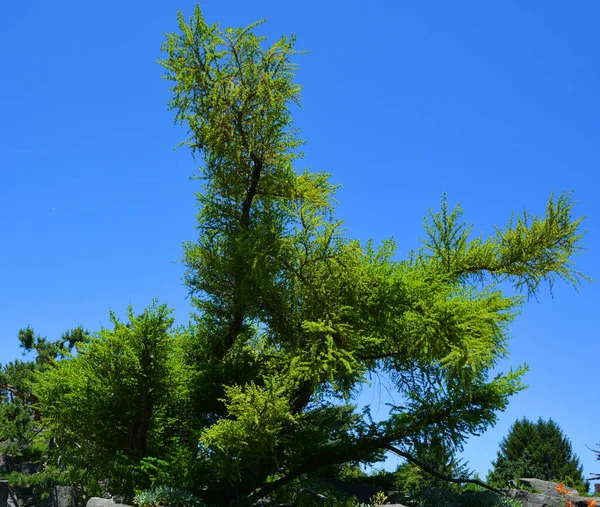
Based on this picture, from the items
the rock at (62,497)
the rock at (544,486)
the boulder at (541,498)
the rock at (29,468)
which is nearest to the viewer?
the boulder at (541,498)

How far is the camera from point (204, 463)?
56.0 feet

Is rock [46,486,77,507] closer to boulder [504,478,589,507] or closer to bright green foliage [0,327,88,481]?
bright green foliage [0,327,88,481]

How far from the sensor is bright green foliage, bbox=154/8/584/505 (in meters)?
17.2

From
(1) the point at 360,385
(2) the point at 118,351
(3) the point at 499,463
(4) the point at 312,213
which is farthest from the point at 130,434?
(3) the point at 499,463

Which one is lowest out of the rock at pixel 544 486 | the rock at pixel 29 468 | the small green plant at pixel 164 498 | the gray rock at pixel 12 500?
the rock at pixel 544 486

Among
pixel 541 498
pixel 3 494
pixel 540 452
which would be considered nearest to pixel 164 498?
pixel 3 494

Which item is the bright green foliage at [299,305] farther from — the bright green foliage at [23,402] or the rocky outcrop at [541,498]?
the bright green foliage at [23,402]

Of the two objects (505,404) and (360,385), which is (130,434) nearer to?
(360,385)

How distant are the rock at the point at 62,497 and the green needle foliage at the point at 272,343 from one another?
507 centimetres

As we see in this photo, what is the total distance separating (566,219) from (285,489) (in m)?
12.7

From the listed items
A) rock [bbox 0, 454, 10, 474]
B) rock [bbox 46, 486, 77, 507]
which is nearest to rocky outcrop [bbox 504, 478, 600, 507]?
rock [bbox 46, 486, 77, 507]

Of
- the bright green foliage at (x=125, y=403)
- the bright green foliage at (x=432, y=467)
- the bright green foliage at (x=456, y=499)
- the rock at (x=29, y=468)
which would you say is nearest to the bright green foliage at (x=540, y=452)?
the bright green foliage at (x=432, y=467)

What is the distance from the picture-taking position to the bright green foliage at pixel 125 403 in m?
17.0

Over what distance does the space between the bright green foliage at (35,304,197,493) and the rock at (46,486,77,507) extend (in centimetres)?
531
